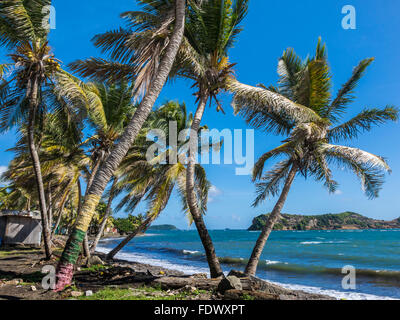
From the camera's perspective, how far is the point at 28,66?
930cm

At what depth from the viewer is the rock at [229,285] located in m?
6.48

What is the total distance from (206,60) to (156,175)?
7286 millimetres

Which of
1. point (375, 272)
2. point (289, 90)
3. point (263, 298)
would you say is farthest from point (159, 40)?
point (375, 272)

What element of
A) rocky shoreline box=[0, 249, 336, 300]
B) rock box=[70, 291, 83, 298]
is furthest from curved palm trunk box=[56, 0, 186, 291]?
rocky shoreline box=[0, 249, 336, 300]

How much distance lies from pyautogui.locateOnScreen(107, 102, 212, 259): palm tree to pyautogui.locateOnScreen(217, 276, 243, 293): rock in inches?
216

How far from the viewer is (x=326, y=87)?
10.4 m

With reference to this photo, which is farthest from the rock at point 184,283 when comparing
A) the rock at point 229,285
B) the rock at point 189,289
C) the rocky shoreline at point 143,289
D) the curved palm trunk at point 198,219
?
the curved palm trunk at point 198,219

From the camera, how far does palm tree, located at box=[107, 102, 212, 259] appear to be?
1238 centimetres

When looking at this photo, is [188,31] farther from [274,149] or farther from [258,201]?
[258,201]

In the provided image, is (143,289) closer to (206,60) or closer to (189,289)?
(189,289)

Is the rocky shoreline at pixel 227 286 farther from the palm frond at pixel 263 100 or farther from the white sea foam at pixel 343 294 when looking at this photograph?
the palm frond at pixel 263 100

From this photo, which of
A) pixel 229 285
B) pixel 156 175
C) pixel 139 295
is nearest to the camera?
pixel 139 295

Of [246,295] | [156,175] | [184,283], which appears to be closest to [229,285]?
[246,295]
